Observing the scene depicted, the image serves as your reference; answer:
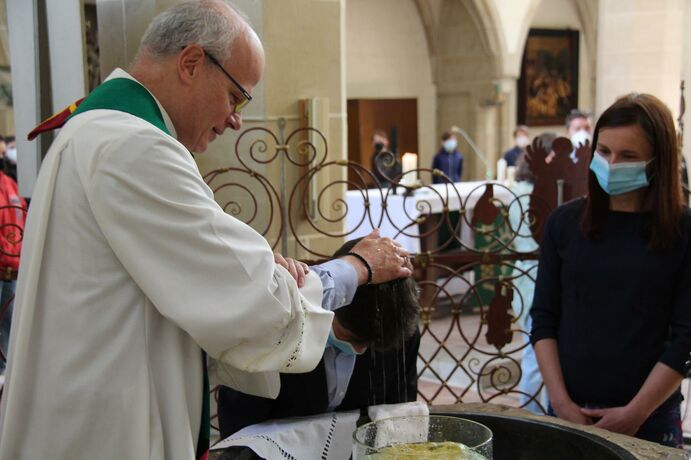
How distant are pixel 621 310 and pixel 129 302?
1.33 m

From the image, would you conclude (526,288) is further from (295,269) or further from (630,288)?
(295,269)

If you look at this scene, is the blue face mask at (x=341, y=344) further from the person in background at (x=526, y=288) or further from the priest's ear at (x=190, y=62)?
the person in background at (x=526, y=288)

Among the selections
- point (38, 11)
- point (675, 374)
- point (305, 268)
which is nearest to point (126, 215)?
point (305, 268)

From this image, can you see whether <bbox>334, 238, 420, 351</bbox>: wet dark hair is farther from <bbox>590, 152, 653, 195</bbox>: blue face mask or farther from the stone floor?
the stone floor

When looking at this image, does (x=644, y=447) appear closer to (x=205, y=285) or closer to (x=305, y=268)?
(x=305, y=268)

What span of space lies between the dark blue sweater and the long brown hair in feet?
0.11

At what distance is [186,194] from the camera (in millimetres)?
1474

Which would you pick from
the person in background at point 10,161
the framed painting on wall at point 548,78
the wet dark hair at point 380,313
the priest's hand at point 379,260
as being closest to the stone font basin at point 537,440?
the wet dark hair at point 380,313

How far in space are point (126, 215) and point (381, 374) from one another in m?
0.95

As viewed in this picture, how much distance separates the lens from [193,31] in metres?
1.62

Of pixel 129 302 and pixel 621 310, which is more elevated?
pixel 129 302

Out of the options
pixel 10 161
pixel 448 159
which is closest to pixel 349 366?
pixel 10 161

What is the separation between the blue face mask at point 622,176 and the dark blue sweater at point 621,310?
9 centimetres

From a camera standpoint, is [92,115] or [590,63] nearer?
[92,115]
